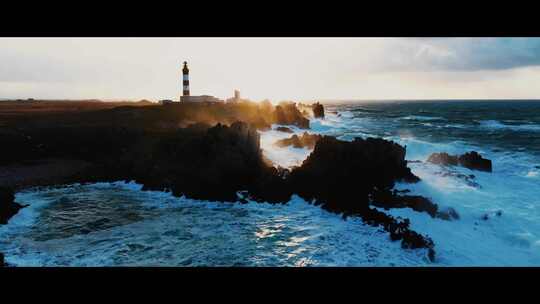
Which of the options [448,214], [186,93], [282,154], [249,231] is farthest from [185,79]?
[448,214]

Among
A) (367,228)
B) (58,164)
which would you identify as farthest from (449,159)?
(58,164)

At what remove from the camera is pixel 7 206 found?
35.1ft

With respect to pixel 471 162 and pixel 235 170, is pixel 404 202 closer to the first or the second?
pixel 235 170

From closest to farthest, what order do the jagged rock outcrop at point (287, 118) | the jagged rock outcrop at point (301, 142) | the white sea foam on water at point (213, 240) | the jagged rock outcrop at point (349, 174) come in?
the white sea foam on water at point (213, 240) → the jagged rock outcrop at point (349, 174) → the jagged rock outcrop at point (301, 142) → the jagged rock outcrop at point (287, 118)

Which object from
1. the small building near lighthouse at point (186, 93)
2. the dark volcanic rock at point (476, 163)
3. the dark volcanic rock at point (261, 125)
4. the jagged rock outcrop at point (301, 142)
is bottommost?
the dark volcanic rock at point (476, 163)

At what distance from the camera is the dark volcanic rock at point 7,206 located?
10242 mm

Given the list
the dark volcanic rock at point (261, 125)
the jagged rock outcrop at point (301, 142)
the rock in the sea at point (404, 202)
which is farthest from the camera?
the dark volcanic rock at point (261, 125)

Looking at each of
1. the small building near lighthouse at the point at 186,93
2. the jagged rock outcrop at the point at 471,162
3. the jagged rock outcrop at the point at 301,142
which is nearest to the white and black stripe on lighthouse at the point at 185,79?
the small building near lighthouse at the point at 186,93

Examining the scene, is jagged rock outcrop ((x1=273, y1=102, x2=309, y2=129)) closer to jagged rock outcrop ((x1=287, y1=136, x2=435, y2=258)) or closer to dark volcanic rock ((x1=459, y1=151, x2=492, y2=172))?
dark volcanic rock ((x1=459, y1=151, x2=492, y2=172))

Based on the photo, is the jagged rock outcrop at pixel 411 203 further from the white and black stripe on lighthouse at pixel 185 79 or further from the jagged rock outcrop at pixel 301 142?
the white and black stripe on lighthouse at pixel 185 79

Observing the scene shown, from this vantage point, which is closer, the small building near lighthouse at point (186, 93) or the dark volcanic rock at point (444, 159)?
the dark volcanic rock at point (444, 159)

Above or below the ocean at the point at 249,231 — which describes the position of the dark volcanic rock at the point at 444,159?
above
